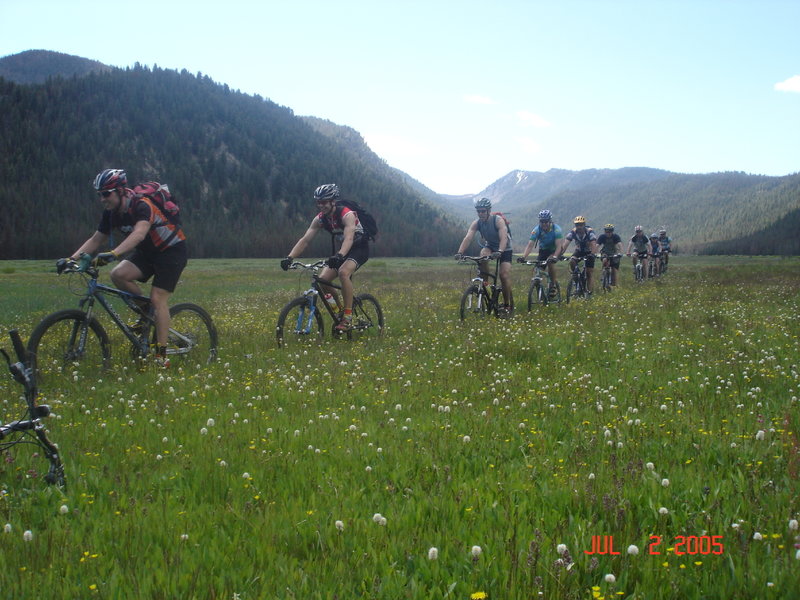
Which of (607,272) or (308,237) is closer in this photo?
(308,237)

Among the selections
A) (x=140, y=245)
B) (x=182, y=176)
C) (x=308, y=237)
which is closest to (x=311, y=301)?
(x=308, y=237)

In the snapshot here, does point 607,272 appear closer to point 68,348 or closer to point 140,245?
point 140,245

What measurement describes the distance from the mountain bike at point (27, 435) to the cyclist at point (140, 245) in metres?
3.65

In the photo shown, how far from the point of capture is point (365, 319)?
1316cm

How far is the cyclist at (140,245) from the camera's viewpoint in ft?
27.8

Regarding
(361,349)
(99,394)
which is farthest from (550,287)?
(99,394)

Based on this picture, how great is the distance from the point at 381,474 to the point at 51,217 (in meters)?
132

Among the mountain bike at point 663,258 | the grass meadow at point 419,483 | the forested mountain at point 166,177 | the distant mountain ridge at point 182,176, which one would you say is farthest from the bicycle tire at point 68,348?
the distant mountain ridge at point 182,176

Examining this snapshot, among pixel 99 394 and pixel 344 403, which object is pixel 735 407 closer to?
pixel 344 403

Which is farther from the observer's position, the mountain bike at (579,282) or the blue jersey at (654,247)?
the blue jersey at (654,247)

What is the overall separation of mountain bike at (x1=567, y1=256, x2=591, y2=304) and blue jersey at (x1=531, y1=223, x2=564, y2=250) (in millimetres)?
2099

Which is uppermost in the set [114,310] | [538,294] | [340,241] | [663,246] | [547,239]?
[663,246]

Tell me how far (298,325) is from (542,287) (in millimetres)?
9356

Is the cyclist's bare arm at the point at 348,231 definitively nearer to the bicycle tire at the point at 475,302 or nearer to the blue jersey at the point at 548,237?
the bicycle tire at the point at 475,302
